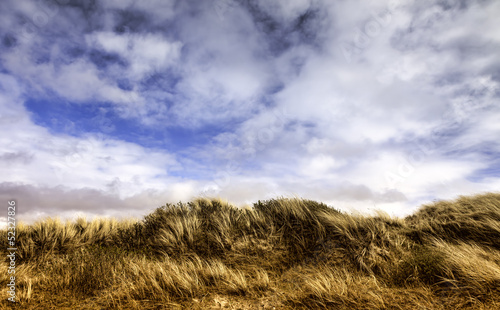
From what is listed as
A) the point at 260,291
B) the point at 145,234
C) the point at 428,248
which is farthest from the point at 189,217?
the point at 428,248

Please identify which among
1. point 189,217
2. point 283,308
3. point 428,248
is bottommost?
point 283,308

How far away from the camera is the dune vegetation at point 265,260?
628 cm

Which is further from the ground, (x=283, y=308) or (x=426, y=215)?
(x=426, y=215)

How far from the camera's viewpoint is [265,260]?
8648 millimetres

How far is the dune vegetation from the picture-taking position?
20.6 feet

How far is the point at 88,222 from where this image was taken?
12.9 metres

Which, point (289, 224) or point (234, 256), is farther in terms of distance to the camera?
point (289, 224)

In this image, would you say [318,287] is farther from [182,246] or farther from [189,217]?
[189,217]

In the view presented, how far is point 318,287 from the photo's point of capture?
6234 mm

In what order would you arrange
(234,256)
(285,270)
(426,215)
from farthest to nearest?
(426,215), (234,256), (285,270)

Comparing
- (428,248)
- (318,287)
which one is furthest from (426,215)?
(318,287)

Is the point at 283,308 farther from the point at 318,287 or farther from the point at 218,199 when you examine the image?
the point at 218,199

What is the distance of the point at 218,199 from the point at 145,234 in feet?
11.4

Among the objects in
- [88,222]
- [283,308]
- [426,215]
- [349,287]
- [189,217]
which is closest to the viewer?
[283,308]
